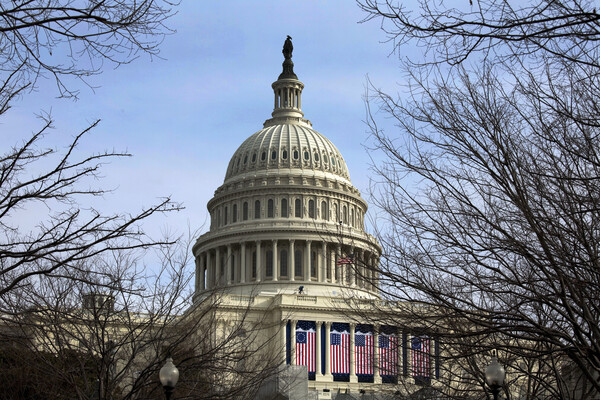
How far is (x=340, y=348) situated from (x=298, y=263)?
20.3 m

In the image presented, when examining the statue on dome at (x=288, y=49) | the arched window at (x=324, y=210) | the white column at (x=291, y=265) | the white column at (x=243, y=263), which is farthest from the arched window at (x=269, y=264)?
the statue on dome at (x=288, y=49)

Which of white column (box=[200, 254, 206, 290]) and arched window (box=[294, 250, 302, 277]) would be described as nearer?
arched window (box=[294, 250, 302, 277])

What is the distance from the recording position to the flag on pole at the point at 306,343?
88.0 m

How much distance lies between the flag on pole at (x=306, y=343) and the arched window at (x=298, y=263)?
16826 mm

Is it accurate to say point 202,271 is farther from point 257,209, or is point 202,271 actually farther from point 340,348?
point 340,348

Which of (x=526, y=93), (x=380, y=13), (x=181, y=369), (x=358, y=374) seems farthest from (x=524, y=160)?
(x=358, y=374)

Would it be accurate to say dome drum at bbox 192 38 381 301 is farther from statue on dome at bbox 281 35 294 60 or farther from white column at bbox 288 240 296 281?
statue on dome at bbox 281 35 294 60

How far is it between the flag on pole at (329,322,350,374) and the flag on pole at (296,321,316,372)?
189 cm

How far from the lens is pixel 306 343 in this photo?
3563 inches

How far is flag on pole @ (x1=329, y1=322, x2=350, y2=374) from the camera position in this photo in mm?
89562

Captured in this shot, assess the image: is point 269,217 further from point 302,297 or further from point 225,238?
point 302,297

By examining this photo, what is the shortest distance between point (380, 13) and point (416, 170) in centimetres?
477

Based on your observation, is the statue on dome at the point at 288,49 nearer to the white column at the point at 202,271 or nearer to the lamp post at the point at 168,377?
the white column at the point at 202,271

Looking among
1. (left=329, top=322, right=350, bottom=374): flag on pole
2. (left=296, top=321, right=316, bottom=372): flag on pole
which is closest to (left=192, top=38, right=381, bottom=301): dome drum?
(left=296, top=321, right=316, bottom=372): flag on pole
